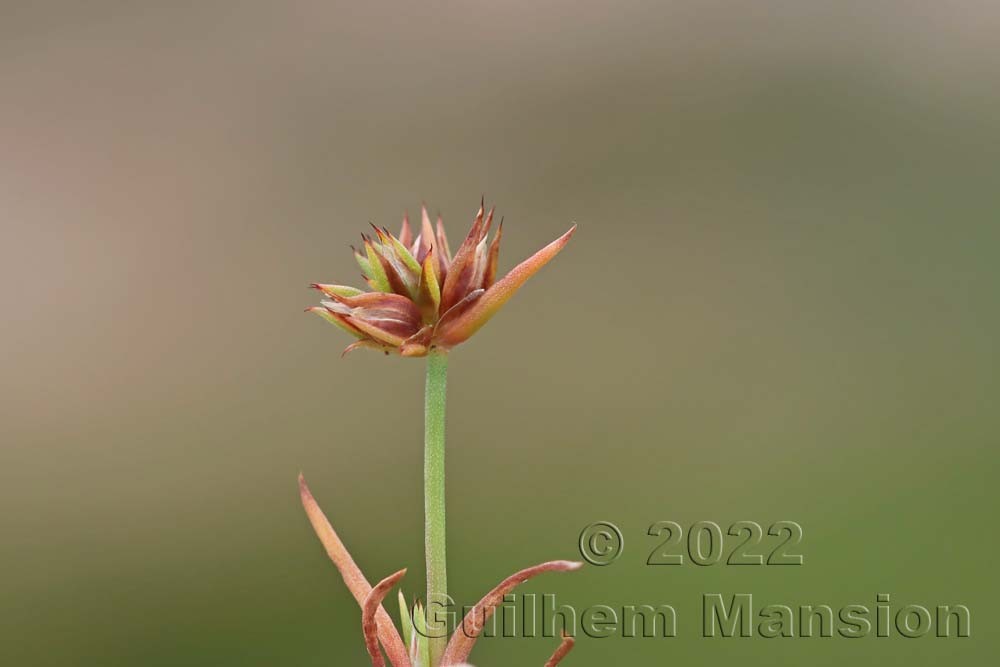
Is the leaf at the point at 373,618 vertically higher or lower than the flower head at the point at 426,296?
lower

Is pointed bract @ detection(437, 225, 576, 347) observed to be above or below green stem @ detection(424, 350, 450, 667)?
above

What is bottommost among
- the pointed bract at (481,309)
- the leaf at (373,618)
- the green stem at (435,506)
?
the leaf at (373,618)

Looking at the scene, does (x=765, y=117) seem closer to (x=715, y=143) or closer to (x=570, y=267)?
(x=715, y=143)

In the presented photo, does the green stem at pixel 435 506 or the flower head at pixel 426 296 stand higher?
the flower head at pixel 426 296

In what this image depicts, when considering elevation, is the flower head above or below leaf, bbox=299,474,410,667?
above

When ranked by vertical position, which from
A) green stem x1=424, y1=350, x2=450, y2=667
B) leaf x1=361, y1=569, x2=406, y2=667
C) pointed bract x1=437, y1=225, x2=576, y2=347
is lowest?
leaf x1=361, y1=569, x2=406, y2=667
